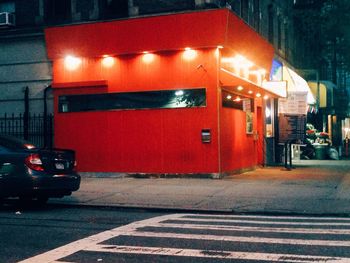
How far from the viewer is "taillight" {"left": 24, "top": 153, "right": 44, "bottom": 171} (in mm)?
10227

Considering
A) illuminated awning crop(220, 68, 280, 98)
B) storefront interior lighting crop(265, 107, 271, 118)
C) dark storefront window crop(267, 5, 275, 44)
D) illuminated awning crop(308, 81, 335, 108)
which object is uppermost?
dark storefront window crop(267, 5, 275, 44)

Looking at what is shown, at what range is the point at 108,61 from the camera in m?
17.6

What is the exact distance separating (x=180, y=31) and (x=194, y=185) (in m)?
4.85

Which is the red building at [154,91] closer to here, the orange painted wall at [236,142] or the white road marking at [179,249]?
the orange painted wall at [236,142]

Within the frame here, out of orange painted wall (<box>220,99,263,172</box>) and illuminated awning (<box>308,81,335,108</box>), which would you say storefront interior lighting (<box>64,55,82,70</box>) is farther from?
illuminated awning (<box>308,81,335,108</box>)

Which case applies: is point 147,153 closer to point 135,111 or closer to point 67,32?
point 135,111

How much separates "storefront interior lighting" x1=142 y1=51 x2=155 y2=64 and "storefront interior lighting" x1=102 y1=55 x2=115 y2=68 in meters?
1.10

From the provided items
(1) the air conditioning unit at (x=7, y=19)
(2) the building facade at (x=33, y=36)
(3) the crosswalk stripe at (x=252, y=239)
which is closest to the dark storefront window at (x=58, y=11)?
(2) the building facade at (x=33, y=36)

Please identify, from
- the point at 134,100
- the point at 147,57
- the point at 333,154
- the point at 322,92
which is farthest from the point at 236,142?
the point at 322,92

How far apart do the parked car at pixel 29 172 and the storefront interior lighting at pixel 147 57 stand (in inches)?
281

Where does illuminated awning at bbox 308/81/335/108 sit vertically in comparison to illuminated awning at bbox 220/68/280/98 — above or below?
above

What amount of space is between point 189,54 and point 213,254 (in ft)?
35.8

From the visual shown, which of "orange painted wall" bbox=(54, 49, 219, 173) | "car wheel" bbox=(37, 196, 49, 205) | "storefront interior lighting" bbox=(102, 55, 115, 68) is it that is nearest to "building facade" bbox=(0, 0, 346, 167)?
"orange painted wall" bbox=(54, 49, 219, 173)

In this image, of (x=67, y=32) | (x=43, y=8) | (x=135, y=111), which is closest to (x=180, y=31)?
(x=135, y=111)
